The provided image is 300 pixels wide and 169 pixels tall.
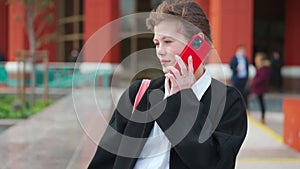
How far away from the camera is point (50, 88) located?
1914 cm

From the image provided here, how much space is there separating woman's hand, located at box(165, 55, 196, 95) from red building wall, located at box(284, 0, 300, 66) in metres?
23.3

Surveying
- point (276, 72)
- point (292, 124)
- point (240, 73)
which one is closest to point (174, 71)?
point (292, 124)

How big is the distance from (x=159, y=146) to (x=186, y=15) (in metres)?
0.55

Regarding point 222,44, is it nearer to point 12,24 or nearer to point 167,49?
point 12,24

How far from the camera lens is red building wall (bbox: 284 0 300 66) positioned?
24364 millimetres

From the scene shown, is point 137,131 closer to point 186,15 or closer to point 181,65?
point 181,65

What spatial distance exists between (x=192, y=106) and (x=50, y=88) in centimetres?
1755

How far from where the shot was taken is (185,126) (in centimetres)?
202

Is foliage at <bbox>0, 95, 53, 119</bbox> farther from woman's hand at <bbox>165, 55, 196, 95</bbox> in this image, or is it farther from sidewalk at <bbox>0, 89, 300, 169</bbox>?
woman's hand at <bbox>165, 55, 196, 95</bbox>

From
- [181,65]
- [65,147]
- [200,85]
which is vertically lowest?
[65,147]

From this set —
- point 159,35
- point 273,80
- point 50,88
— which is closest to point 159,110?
point 159,35

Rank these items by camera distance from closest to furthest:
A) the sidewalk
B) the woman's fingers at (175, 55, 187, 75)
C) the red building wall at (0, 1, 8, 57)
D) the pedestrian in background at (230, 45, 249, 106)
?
the woman's fingers at (175, 55, 187, 75) < the sidewalk < the pedestrian in background at (230, 45, 249, 106) < the red building wall at (0, 1, 8, 57)

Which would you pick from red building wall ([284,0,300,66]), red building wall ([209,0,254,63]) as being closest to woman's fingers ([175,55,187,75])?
red building wall ([209,0,254,63])

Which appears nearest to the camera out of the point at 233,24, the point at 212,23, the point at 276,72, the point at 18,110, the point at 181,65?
the point at 181,65
